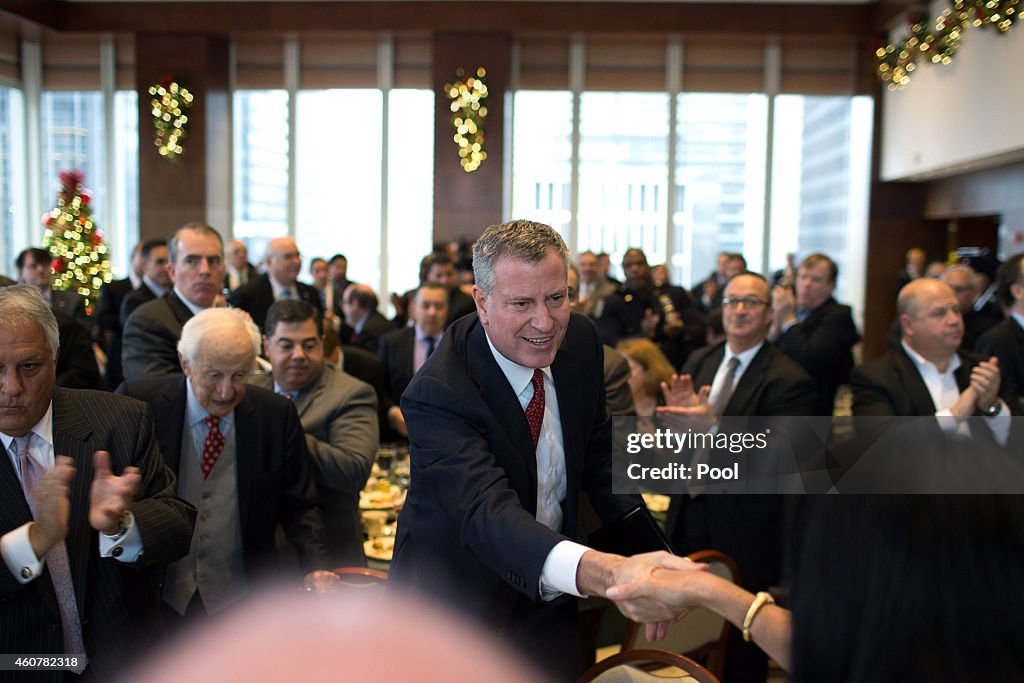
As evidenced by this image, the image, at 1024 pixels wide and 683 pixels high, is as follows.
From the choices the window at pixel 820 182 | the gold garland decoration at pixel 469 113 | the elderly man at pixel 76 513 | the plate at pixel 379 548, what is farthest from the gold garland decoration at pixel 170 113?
the elderly man at pixel 76 513

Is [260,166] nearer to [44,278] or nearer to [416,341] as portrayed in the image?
[44,278]

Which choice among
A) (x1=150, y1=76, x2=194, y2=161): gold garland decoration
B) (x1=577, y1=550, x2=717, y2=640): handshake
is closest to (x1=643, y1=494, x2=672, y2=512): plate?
(x1=577, y1=550, x2=717, y2=640): handshake

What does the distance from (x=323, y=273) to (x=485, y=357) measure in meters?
8.07

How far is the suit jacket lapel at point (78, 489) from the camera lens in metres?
2.27

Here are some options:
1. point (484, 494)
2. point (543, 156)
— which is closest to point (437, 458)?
point (484, 494)

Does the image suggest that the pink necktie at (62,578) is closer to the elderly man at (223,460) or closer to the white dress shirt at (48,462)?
the white dress shirt at (48,462)

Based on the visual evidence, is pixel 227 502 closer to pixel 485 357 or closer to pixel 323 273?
pixel 485 357

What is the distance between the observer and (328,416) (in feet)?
12.0

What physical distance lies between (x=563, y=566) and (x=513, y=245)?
0.74m

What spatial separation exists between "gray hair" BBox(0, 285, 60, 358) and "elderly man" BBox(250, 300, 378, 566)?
48.8 inches

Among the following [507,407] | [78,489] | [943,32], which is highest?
[943,32]

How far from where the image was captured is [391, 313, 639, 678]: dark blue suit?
6.91 ft

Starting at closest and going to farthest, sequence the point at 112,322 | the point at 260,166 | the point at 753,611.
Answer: the point at 753,611 < the point at 112,322 < the point at 260,166

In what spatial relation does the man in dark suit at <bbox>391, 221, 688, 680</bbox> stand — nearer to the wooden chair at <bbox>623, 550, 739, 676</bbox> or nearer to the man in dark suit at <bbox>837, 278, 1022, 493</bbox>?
the wooden chair at <bbox>623, 550, 739, 676</bbox>
